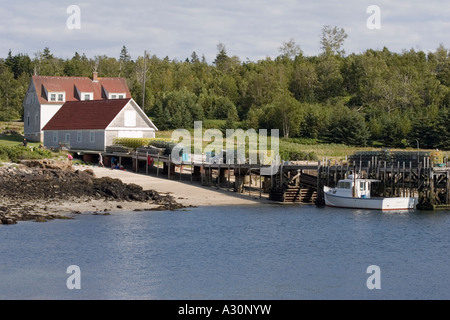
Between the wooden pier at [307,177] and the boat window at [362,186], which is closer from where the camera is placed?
the wooden pier at [307,177]

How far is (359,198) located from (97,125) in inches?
1077

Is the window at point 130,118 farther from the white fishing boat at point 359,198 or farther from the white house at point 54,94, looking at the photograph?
the white fishing boat at point 359,198

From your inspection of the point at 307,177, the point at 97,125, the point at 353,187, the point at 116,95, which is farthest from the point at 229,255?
the point at 116,95

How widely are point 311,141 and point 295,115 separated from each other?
205 inches

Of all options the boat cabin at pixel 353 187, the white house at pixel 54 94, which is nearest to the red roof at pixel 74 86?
the white house at pixel 54 94

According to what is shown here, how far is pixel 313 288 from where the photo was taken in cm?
3038

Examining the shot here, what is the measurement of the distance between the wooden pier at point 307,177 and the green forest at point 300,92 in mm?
27392

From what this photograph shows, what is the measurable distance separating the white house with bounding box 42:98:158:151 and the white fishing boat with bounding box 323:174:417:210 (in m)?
23.2

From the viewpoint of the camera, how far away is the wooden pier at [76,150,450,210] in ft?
175

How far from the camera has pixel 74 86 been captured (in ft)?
269

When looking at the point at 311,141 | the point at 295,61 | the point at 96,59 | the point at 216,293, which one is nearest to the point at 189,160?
the point at 311,141

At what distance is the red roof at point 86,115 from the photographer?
70188 millimetres

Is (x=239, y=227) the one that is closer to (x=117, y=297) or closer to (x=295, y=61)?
(x=117, y=297)

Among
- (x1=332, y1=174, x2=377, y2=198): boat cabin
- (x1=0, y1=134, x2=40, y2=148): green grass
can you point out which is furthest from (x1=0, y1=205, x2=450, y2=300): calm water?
(x1=0, y1=134, x2=40, y2=148): green grass
